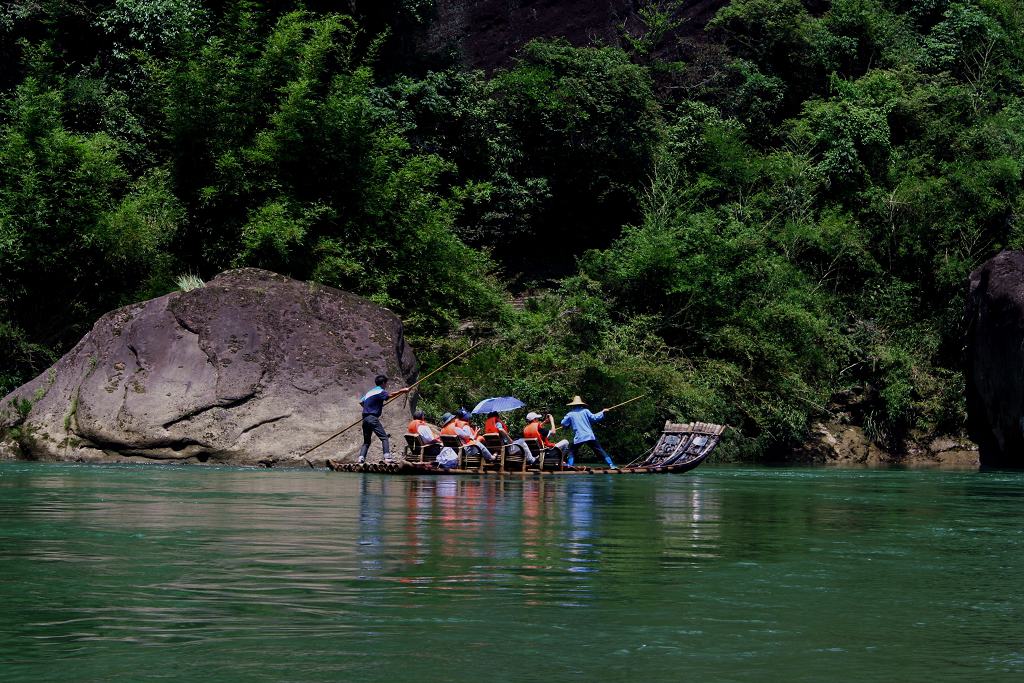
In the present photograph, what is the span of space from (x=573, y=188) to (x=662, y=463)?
763 inches

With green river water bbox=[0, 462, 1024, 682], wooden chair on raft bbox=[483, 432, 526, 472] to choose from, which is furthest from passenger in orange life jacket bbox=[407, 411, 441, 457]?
green river water bbox=[0, 462, 1024, 682]

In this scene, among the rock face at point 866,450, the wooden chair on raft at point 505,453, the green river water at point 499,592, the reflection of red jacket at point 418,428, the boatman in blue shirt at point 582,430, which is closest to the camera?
the green river water at point 499,592

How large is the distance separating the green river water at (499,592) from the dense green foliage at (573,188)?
18005 mm

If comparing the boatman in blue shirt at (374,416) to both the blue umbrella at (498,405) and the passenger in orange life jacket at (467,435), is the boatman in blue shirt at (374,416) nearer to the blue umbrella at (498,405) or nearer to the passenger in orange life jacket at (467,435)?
the passenger in orange life jacket at (467,435)

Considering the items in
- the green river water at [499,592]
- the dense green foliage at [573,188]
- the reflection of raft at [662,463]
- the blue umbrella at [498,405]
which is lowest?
the green river water at [499,592]

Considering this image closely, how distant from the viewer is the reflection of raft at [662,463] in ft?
69.9

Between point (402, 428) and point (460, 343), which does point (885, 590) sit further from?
point (460, 343)

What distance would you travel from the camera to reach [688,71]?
4672 centimetres

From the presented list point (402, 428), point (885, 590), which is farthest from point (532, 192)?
point (885, 590)

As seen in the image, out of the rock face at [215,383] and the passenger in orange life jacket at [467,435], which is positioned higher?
the rock face at [215,383]

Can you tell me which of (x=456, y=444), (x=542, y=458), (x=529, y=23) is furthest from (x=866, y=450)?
(x=529, y=23)

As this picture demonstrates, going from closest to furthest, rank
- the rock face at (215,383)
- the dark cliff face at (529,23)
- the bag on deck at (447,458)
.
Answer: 1. the bag on deck at (447,458)
2. the rock face at (215,383)
3. the dark cliff face at (529,23)

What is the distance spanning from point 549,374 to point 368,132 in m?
7.19

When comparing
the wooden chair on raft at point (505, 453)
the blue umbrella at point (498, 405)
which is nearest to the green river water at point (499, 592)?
the wooden chair on raft at point (505, 453)
